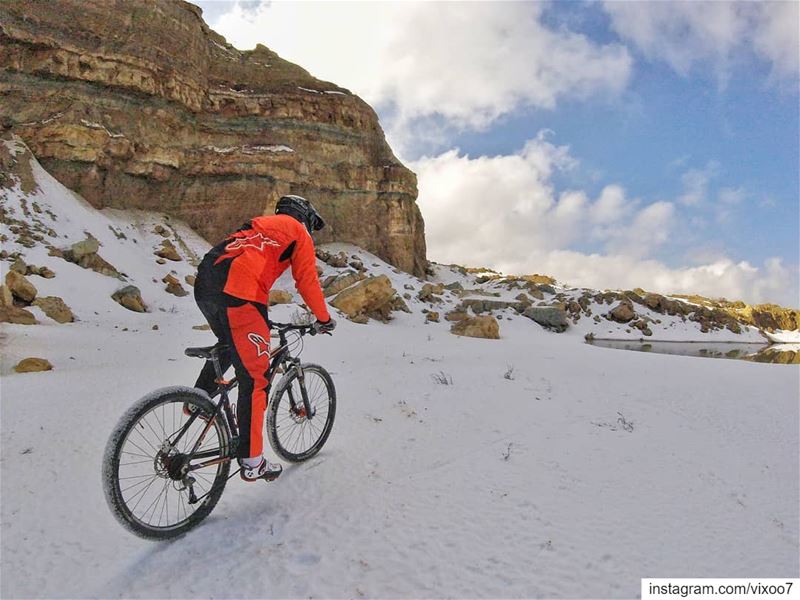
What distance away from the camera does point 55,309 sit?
28.7 feet

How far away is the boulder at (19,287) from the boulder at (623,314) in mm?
26246

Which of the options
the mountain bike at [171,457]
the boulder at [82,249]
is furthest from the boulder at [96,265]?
the mountain bike at [171,457]

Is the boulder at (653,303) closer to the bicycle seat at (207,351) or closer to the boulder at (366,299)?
the boulder at (366,299)

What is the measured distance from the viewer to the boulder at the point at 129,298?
36.9 feet

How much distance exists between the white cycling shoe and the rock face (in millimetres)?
22540

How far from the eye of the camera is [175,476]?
2.33 meters

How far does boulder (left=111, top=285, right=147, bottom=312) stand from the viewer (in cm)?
1124

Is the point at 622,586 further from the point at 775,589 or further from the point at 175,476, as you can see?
the point at 175,476

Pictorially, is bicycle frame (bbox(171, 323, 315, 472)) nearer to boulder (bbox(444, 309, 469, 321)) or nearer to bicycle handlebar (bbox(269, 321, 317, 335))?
bicycle handlebar (bbox(269, 321, 317, 335))

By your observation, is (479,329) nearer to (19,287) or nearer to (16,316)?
(16,316)

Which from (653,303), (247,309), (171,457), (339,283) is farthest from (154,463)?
(653,303)

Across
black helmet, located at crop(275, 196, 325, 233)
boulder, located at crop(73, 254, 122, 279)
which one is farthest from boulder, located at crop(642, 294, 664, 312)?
black helmet, located at crop(275, 196, 325, 233)

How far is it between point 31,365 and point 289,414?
160 inches

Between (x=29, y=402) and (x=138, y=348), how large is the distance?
3.51 metres
